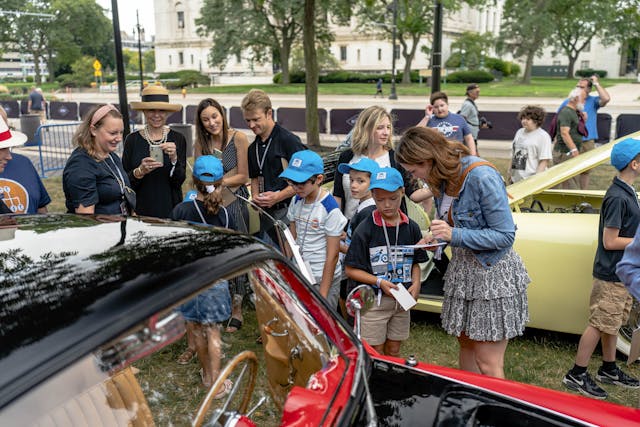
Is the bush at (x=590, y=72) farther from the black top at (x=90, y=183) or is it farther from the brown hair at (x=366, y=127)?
the black top at (x=90, y=183)

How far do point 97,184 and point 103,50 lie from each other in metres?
93.7

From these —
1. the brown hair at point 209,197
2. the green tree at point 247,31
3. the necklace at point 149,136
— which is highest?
the green tree at point 247,31

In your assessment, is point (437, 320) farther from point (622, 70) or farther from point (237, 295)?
point (622, 70)

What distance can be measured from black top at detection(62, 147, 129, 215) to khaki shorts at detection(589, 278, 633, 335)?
3.22 meters

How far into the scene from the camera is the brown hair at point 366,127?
4.39 meters

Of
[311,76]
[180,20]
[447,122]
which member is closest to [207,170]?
[447,122]

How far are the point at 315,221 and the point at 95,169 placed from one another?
1.54 m

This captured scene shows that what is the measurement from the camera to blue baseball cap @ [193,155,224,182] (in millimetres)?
3854


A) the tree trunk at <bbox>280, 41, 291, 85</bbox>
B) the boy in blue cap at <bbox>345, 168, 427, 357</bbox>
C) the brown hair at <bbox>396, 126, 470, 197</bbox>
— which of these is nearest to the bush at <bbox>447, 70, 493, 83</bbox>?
the tree trunk at <bbox>280, 41, 291, 85</bbox>

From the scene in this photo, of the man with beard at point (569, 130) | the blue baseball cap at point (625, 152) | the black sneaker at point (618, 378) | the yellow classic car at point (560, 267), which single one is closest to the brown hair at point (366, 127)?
the yellow classic car at point (560, 267)

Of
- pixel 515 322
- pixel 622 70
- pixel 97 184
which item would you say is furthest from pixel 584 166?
pixel 622 70

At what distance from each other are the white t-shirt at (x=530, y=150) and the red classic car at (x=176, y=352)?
17.1 ft

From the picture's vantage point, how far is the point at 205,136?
500 centimetres

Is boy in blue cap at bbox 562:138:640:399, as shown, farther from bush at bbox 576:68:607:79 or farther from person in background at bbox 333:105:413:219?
bush at bbox 576:68:607:79
